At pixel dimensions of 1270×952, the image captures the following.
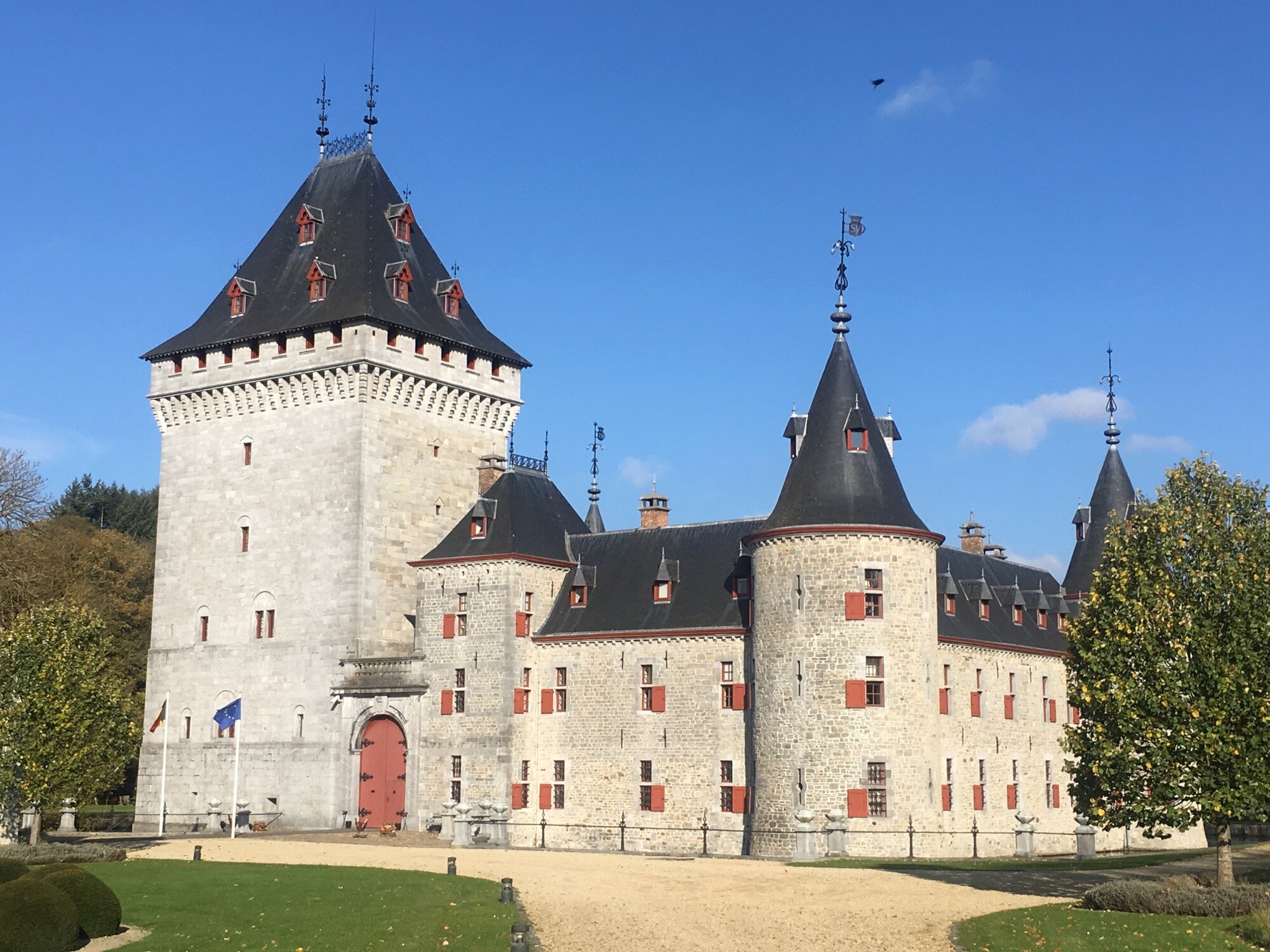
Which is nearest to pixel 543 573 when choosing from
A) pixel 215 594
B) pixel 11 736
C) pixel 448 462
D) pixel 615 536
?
pixel 615 536

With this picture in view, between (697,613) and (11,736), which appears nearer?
(11,736)

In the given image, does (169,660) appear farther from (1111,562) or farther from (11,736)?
(1111,562)

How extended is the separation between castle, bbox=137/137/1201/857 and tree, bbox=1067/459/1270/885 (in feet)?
36.8

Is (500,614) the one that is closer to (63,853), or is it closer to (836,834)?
(836,834)

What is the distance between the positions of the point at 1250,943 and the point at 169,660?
36991mm

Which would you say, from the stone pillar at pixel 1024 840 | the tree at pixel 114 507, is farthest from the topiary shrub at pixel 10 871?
the tree at pixel 114 507

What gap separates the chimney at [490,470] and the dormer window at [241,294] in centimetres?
951

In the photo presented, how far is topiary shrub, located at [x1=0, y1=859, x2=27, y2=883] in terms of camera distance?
909 inches

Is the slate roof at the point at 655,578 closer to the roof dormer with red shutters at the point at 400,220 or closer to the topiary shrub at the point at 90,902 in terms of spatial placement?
the roof dormer with red shutters at the point at 400,220

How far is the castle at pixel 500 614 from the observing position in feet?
124

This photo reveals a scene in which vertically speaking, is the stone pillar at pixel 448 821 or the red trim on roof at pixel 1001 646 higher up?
the red trim on roof at pixel 1001 646

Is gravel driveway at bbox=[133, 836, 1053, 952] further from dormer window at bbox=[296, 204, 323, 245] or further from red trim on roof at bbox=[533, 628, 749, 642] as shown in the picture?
dormer window at bbox=[296, 204, 323, 245]

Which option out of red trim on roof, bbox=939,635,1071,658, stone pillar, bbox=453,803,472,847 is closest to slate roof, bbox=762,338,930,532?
red trim on roof, bbox=939,635,1071,658

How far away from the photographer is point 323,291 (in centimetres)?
4822
